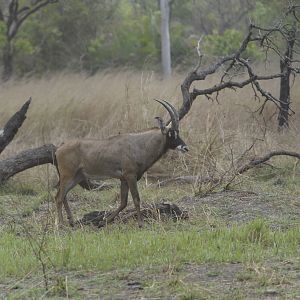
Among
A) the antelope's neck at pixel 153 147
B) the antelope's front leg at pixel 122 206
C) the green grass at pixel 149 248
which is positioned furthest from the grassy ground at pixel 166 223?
the antelope's neck at pixel 153 147

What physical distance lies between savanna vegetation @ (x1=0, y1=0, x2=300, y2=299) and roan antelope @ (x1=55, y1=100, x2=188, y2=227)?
0.41 metres

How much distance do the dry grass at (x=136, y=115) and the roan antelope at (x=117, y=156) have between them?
2.49 m

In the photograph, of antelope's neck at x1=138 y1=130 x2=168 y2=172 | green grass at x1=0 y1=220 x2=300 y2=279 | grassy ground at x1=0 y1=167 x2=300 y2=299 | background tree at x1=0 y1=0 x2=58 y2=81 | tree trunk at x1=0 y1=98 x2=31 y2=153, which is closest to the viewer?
grassy ground at x1=0 y1=167 x2=300 y2=299

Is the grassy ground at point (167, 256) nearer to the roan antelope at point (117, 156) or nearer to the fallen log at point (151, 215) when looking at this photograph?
the fallen log at point (151, 215)

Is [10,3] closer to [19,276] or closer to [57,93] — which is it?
[57,93]

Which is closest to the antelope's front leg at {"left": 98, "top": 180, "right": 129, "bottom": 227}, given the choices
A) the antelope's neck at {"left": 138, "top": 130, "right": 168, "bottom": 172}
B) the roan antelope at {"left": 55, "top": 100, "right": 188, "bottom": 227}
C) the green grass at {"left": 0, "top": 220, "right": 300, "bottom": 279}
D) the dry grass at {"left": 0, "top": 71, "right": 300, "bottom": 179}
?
the roan antelope at {"left": 55, "top": 100, "right": 188, "bottom": 227}

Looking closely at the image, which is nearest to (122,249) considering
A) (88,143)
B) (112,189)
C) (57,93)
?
(88,143)

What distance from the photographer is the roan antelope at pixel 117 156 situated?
1025 cm

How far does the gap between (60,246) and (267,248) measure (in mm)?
2051

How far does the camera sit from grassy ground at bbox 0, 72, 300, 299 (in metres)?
6.59

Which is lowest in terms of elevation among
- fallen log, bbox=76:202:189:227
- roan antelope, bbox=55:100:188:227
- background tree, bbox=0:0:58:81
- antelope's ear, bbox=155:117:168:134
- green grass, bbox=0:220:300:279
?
fallen log, bbox=76:202:189:227

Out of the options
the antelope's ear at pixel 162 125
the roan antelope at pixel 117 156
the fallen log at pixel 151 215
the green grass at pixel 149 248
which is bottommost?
the fallen log at pixel 151 215

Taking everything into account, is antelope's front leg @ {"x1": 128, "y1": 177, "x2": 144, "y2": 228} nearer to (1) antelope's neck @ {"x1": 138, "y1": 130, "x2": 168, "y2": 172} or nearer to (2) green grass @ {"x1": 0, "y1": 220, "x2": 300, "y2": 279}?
(1) antelope's neck @ {"x1": 138, "y1": 130, "x2": 168, "y2": 172}

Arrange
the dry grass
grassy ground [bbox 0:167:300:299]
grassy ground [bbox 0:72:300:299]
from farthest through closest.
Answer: the dry grass, grassy ground [bbox 0:72:300:299], grassy ground [bbox 0:167:300:299]
